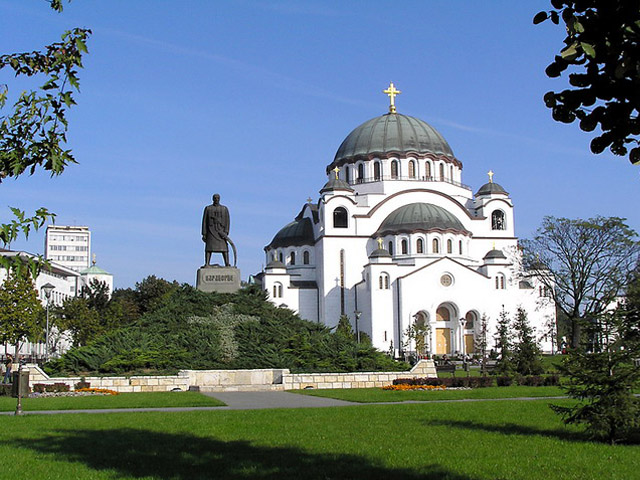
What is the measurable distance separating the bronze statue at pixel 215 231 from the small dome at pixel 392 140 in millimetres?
41848

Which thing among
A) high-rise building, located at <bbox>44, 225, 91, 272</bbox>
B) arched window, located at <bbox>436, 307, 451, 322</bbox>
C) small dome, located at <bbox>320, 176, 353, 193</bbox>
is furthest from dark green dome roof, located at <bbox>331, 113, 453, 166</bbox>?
high-rise building, located at <bbox>44, 225, 91, 272</bbox>

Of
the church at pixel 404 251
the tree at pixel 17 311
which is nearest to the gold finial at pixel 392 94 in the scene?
the church at pixel 404 251

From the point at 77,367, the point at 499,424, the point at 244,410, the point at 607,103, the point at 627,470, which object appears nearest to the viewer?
the point at 607,103

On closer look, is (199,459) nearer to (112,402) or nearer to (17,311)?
(112,402)

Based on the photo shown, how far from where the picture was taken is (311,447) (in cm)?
1018

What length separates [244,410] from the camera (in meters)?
15.6

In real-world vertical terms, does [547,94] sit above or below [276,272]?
below

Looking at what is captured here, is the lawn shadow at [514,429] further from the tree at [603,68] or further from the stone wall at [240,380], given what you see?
the stone wall at [240,380]

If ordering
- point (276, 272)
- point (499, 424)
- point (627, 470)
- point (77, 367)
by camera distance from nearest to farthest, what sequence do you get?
point (627, 470)
point (499, 424)
point (77, 367)
point (276, 272)

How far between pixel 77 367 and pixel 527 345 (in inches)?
610

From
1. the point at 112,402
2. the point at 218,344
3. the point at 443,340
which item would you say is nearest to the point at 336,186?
the point at 443,340

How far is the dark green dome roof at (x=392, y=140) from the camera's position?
229ft

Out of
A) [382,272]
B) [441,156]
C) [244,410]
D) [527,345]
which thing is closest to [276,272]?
[382,272]

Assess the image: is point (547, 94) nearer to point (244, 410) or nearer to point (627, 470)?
point (627, 470)
